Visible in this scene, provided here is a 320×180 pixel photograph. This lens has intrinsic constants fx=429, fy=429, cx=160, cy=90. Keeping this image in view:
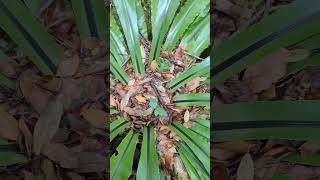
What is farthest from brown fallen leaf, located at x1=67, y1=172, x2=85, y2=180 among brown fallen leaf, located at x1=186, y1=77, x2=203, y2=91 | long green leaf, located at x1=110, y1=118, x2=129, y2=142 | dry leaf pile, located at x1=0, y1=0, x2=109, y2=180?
brown fallen leaf, located at x1=186, y1=77, x2=203, y2=91

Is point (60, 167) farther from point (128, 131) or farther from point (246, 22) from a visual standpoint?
point (246, 22)

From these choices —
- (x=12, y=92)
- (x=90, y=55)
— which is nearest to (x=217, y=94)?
(x=90, y=55)

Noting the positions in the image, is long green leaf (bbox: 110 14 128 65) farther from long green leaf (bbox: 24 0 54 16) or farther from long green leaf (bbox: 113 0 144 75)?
long green leaf (bbox: 24 0 54 16)

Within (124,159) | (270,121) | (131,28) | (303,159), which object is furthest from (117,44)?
(303,159)

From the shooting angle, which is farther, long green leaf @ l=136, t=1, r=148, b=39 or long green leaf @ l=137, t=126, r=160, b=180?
long green leaf @ l=136, t=1, r=148, b=39

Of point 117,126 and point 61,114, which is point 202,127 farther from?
point 61,114

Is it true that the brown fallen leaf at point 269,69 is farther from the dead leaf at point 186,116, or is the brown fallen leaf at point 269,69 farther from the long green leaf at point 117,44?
the long green leaf at point 117,44
